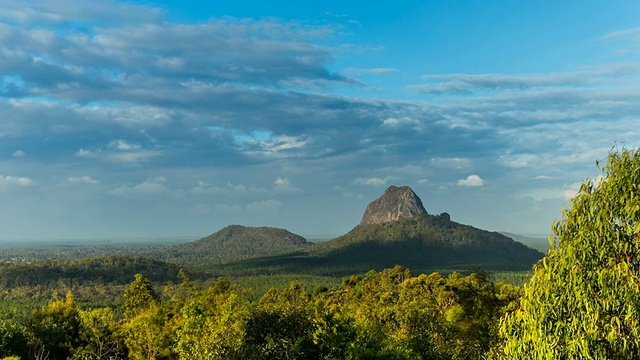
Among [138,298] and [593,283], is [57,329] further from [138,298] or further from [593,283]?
[593,283]


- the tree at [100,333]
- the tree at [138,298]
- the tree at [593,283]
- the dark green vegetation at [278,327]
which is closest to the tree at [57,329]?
the dark green vegetation at [278,327]

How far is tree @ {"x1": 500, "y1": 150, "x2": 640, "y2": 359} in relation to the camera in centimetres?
1116

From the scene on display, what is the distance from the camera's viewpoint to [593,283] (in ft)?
38.5

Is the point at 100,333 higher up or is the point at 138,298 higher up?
the point at 138,298

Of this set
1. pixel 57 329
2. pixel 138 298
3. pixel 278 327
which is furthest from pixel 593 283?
pixel 57 329

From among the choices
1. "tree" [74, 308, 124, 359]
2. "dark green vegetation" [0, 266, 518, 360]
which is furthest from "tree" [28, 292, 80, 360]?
"tree" [74, 308, 124, 359]

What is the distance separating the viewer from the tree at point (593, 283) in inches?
439

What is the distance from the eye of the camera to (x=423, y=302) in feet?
176

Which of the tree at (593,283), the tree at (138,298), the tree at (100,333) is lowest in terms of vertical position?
the tree at (100,333)

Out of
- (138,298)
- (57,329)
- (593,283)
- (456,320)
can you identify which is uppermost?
(593,283)

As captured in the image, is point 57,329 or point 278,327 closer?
point 278,327

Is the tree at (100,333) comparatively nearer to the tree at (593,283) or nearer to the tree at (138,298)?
the tree at (138,298)

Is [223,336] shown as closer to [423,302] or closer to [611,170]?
[611,170]

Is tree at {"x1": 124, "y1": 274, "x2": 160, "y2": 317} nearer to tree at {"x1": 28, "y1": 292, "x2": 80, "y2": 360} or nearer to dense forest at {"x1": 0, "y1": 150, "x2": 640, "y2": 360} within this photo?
dense forest at {"x1": 0, "y1": 150, "x2": 640, "y2": 360}
